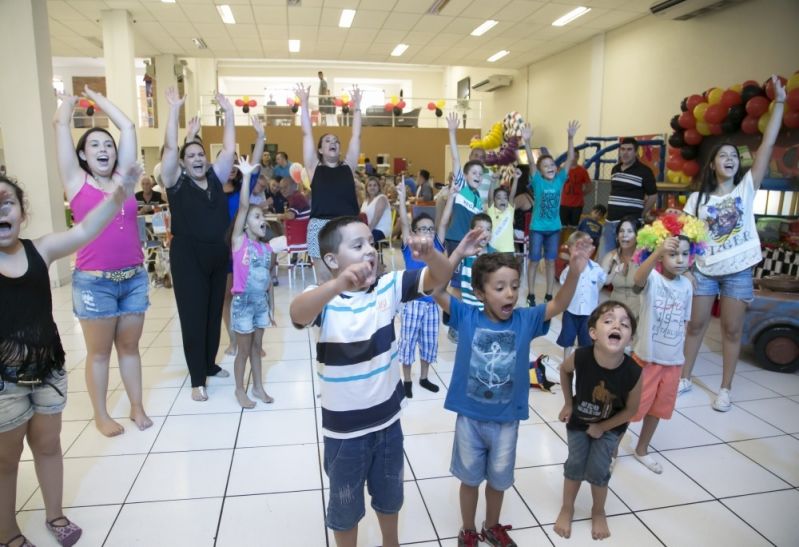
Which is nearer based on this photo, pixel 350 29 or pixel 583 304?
pixel 583 304

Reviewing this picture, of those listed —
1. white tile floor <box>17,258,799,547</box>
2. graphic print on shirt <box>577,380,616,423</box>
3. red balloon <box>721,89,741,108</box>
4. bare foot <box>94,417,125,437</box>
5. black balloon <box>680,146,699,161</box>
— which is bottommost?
white tile floor <box>17,258,799,547</box>

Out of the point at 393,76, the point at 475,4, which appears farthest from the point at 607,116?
the point at 393,76

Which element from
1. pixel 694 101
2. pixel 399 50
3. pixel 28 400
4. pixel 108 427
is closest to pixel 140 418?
pixel 108 427

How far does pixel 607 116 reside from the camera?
34.3 ft

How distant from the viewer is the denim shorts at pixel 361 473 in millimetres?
1701

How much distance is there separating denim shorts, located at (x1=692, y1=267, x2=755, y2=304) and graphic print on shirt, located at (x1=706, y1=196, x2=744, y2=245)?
0.22 metres

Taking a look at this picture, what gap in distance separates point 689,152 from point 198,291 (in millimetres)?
6799

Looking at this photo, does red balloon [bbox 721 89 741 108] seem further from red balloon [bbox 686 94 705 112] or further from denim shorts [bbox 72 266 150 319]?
denim shorts [bbox 72 266 150 319]

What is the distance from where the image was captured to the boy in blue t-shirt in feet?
6.29

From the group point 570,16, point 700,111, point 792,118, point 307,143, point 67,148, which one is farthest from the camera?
point 570,16

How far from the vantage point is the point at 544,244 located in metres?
5.70

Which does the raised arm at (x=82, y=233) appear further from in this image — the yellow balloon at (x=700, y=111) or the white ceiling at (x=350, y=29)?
the white ceiling at (x=350, y=29)

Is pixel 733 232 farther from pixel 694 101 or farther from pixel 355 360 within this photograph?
pixel 694 101

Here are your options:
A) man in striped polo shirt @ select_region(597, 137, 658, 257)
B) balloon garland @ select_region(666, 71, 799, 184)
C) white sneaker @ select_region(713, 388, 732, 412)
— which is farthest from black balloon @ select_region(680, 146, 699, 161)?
white sneaker @ select_region(713, 388, 732, 412)
